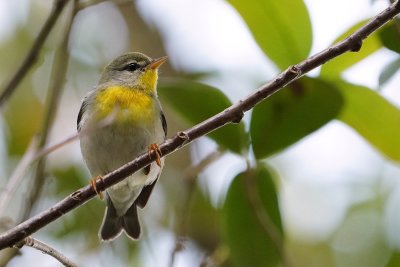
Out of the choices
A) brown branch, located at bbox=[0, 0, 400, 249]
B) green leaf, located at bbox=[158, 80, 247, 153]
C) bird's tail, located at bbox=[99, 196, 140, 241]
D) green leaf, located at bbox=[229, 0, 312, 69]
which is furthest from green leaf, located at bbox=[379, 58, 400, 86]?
A: bird's tail, located at bbox=[99, 196, 140, 241]

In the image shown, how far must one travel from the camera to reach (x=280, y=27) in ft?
9.68

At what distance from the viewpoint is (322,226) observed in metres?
5.25

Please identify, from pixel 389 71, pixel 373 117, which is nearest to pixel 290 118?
pixel 373 117

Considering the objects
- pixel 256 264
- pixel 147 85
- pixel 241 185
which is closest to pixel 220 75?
pixel 147 85

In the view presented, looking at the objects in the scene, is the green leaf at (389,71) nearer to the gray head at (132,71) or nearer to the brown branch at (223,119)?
the brown branch at (223,119)

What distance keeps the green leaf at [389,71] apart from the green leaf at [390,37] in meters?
0.06

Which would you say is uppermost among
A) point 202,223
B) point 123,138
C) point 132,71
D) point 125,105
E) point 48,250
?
Answer: point 132,71

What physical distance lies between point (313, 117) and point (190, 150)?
5.58 feet

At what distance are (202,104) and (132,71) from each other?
1621mm

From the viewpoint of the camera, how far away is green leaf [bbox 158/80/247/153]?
9.66 ft

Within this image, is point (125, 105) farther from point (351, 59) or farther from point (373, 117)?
point (373, 117)

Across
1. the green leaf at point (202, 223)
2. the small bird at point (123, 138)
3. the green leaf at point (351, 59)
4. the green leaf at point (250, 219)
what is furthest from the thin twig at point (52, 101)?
the green leaf at point (202, 223)

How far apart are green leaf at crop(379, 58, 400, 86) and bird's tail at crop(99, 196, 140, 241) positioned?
1.73 m

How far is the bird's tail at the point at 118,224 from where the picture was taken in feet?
12.2
